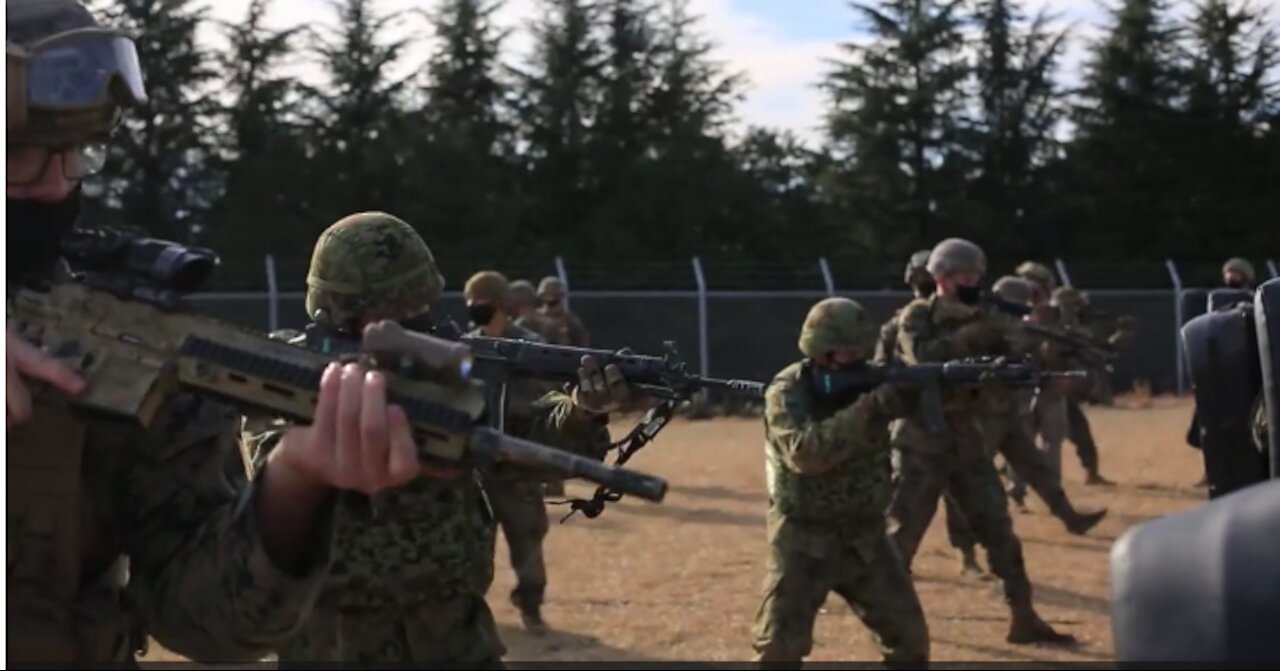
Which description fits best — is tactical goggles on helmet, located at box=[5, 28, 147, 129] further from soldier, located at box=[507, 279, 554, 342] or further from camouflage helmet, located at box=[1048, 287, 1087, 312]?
camouflage helmet, located at box=[1048, 287, 1087, 312]

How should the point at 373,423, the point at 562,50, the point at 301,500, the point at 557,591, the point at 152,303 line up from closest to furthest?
the point at 373,423
the point at 301,500
the point at 152,303
the point at 557,591
the point at 562,50

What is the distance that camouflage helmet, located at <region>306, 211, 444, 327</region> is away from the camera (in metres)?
3.88

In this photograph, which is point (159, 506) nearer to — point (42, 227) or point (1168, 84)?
point (42, 227)

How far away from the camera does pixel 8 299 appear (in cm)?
219

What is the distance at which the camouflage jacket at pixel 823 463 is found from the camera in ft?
18.5

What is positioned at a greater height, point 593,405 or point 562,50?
point 562,50

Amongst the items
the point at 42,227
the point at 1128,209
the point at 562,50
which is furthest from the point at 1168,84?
the point at 42,227

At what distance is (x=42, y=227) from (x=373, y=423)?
0.73 meters

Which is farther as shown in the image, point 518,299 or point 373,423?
point 518,299

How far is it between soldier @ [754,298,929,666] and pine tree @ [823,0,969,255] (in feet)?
93.2

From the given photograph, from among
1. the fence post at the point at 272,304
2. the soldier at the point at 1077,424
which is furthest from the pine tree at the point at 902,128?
the soldier at the point at 1077,424

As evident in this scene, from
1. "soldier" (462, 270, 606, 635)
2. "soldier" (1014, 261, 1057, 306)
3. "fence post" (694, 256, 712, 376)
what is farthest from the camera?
"fence post" (694, 256, 712, 376)

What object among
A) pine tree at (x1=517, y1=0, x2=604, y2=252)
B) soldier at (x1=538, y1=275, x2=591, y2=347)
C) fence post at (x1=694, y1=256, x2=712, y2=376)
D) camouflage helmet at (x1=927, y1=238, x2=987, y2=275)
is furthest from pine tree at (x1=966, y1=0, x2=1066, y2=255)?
camouflage helmet at (x1=927, y1=238, x2=987, y2=275)

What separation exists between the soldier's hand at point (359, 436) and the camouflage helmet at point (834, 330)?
162 inches
